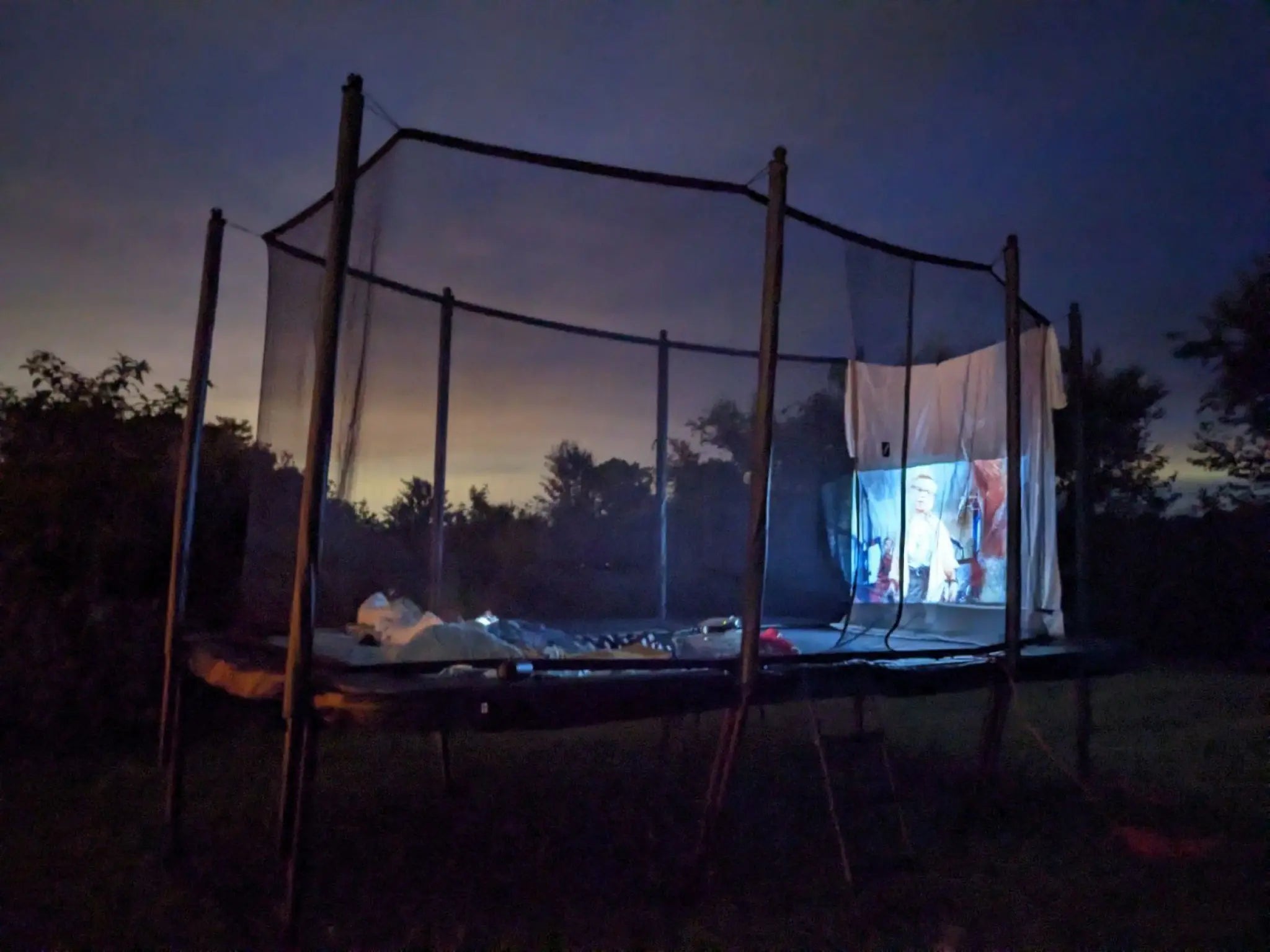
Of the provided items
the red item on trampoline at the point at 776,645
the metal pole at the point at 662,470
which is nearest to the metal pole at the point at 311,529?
the red item on trampoline at the point at 776,645

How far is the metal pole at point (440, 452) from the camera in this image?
4777mm

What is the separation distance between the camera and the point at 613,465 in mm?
5672

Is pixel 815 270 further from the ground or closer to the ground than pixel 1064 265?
closer to the ground

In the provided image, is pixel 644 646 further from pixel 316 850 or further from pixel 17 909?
pixel 17 909

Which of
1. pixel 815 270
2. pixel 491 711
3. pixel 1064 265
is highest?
pixel 1064 265

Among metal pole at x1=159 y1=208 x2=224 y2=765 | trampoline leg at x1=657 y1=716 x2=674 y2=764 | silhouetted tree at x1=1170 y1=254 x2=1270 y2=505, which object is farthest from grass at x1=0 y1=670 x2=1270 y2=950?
silhouetted tree at x1=1170 y1=254 x2=1270 y2=505

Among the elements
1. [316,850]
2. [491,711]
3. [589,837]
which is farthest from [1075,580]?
[316,850]

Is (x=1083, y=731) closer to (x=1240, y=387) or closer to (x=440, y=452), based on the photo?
(x=440, y=452)

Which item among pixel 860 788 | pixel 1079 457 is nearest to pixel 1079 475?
pixel 1079 457

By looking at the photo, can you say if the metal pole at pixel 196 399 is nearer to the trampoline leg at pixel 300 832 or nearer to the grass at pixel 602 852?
the grass at pixel 602 852

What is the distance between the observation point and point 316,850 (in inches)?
137

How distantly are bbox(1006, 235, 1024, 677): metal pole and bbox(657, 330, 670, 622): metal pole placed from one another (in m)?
2.13

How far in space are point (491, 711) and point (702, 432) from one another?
10.6 ft

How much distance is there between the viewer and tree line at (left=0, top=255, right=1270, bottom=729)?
4.42m
